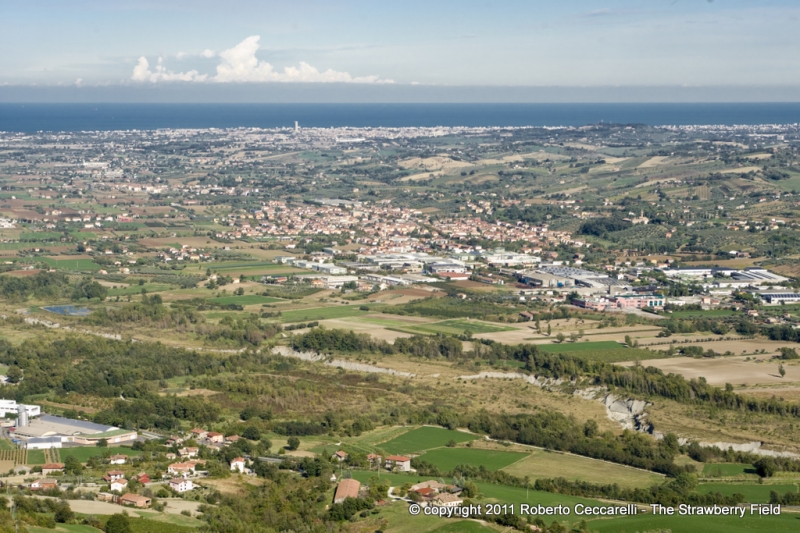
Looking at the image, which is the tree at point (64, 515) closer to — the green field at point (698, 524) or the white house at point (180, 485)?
the white house at point (180, 485)

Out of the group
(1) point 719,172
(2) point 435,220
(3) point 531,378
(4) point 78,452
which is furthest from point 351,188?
(4) point 78,452

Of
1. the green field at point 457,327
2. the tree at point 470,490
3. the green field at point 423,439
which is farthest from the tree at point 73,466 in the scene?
the green field at point 457,327

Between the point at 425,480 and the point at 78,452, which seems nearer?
the point at 425,480

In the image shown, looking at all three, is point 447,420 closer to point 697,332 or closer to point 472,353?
point 472,353

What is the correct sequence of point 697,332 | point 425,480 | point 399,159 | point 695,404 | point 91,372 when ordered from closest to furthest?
point 425,480, point 695,404, point 91,372, point 697,332, point 399,159

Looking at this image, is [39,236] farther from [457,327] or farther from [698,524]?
[698,524]

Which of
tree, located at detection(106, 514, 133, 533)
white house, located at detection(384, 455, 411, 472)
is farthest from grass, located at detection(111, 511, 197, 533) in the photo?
white house, located at detection(384, 455, 411, 472)

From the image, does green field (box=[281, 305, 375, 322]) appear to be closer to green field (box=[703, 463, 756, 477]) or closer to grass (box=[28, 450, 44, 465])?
grass (box=[28, 450, 44, 465])
